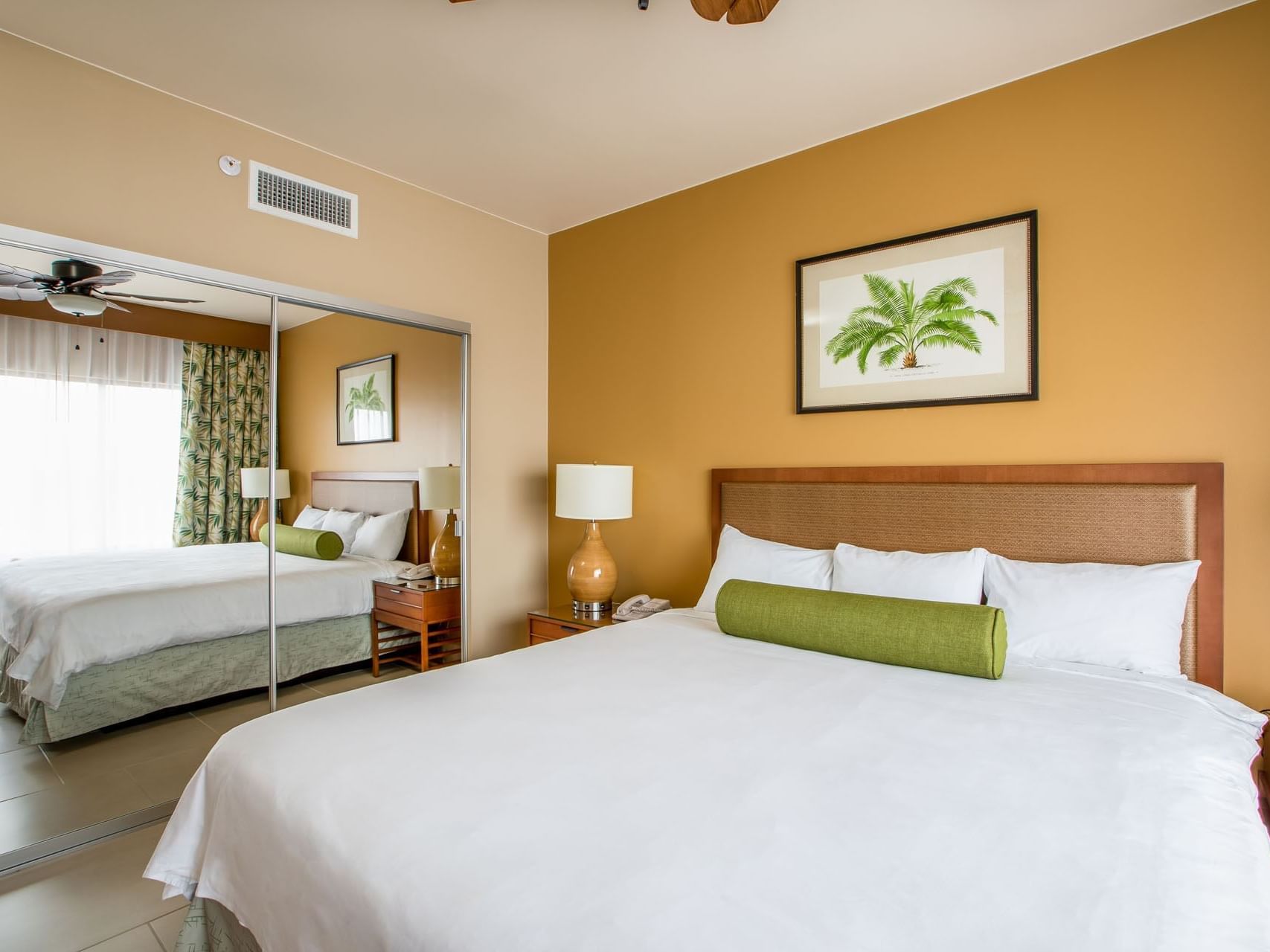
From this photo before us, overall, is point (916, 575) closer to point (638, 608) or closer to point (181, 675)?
point (638, 608)

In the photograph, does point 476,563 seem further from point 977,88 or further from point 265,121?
point 977,88

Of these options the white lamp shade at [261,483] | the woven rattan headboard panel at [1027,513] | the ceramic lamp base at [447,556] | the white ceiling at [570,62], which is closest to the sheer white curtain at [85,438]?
the white lamp shade at [261,483]

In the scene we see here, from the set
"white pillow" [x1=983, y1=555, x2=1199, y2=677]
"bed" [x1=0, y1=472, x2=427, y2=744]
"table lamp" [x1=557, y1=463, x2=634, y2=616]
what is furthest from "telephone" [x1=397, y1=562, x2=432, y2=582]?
"white pillow" [x1=983, y1=555, x2=1199, y2=677]

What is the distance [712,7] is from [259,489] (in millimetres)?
2330

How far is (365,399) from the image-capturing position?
118 inches

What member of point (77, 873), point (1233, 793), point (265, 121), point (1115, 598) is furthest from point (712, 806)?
point (265, 121)

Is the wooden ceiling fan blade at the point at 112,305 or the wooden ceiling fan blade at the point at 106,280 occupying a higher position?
the wooden ceiling fan blade at the point at 106,280

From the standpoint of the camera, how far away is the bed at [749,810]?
89 centimetres

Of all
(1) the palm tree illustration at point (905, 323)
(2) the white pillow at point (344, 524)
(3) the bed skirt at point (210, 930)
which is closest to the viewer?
(3) the bed skirt at point (210, 930)

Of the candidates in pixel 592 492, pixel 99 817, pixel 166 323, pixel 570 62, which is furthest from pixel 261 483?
pixel 570 62

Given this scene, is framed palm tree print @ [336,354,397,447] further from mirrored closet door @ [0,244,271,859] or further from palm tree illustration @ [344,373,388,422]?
mirrored closet door @ [0,244,271,859]

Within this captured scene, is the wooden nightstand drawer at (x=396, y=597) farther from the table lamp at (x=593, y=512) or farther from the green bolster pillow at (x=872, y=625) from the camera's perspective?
the green bolster pillow at (x=872, y=625)

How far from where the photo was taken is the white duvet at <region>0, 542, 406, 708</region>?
2227 mm

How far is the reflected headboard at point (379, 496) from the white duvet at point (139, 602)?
0.82 ft
